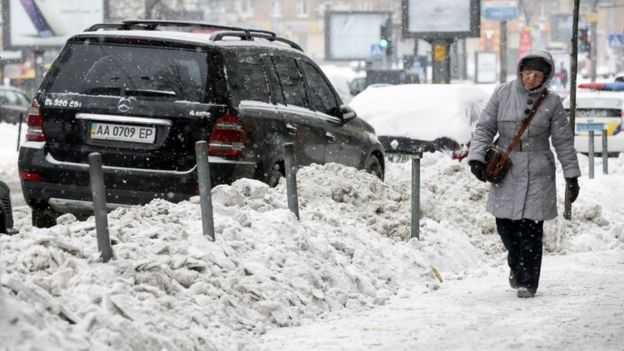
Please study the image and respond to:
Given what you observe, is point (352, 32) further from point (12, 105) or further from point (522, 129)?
point (522, 129)

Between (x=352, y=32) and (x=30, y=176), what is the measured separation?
2692 inches

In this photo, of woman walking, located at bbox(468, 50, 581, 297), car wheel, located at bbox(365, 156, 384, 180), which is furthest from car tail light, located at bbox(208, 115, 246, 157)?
car wheel, located at bbox(365, 156, 384, 180)

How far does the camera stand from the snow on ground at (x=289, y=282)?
20.8 ft

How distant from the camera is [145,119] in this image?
9.93 metres

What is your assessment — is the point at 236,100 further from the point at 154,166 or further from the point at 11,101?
the point at 11,101

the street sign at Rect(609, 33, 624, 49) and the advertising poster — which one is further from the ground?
the street sign at Rect(609, 33, 624, 49)

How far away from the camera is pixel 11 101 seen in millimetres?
38906

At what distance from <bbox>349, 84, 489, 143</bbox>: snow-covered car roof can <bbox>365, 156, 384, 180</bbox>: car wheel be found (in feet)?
16.4

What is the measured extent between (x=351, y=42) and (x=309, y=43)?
4915 cm

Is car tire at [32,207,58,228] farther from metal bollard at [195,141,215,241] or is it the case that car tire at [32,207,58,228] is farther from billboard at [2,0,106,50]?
billboard at [2,0,106,50]

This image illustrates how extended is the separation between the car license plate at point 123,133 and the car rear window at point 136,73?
0.84 ft

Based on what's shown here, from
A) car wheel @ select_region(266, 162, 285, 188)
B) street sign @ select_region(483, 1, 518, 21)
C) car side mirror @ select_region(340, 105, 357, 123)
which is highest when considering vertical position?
car side mirror @ select_region(340, 105, 357, 123)

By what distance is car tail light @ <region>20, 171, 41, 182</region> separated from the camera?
33.9 ft

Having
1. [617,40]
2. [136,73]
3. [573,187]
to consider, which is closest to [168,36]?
[136,73]
